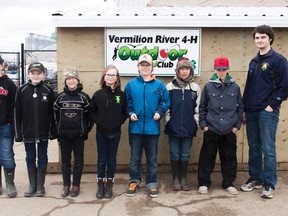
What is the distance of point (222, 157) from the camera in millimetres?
5141

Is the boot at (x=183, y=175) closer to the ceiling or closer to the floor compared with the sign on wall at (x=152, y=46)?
closer to the floor

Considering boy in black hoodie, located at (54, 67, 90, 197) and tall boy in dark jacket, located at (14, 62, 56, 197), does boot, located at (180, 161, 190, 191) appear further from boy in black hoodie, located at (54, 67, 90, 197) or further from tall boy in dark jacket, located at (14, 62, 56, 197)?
tall boy in dark jacket, located at (14, 62, 56, 197)

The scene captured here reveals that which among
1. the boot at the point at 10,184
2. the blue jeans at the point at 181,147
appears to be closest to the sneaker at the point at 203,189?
the blue jeans at the point at 181,147

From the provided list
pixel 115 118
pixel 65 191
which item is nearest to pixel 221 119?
pixel 115 118

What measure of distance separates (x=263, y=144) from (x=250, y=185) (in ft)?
2.31

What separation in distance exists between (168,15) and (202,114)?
1702 millimetres

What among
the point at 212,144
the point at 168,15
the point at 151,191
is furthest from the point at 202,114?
the point at 168,15

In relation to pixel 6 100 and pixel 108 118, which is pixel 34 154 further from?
pixel 108 118

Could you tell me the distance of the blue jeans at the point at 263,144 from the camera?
473 centimetres

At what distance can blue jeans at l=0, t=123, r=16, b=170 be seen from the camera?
4840 millimetres

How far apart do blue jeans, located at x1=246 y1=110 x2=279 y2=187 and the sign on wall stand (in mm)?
1289

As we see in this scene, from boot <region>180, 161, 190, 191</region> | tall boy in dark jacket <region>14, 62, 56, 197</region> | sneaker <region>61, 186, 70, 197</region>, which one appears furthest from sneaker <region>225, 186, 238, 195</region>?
tall boy in dark jacket <region>14, 62, 56, 197</region>

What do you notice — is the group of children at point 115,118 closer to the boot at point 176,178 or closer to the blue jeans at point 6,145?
the blue jeans at point 6,145

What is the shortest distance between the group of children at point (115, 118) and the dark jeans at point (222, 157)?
1 centimetres
